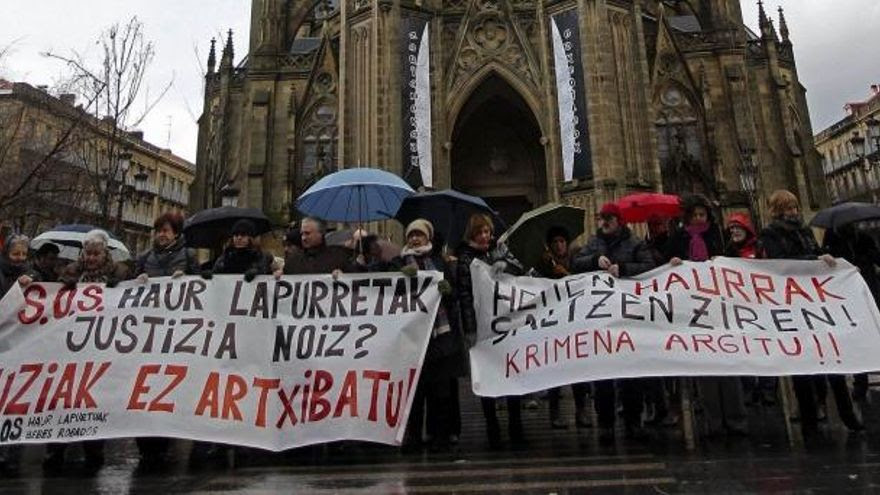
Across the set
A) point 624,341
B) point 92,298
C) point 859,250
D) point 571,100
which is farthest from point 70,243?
point 571,100

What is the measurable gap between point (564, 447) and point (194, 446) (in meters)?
3.30

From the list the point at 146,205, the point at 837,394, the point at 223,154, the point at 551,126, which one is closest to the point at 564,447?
the point at 837,394

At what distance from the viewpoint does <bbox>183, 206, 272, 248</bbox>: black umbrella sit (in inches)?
269

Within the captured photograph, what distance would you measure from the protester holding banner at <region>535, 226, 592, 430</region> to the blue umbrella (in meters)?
1.85

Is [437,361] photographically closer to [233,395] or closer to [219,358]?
[233,395]

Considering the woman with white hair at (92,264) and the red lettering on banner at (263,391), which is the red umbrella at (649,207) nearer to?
the red lettering on banner at (263,391)

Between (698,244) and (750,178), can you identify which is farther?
(750,178)

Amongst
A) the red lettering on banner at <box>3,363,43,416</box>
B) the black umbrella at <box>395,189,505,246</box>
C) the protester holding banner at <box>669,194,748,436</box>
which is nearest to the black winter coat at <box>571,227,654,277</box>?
the protester holding banner at <box>669,194,748,436</box>

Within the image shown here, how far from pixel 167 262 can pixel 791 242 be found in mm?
5825

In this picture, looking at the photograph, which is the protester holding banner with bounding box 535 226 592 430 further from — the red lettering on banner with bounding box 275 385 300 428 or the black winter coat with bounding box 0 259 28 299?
the black winter coat with bounding box 0 259 28 299

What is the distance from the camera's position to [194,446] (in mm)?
5930

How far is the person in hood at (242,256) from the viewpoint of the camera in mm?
5910

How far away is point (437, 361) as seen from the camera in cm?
570

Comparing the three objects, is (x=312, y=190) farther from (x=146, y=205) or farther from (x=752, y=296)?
(x=146, y=205)
